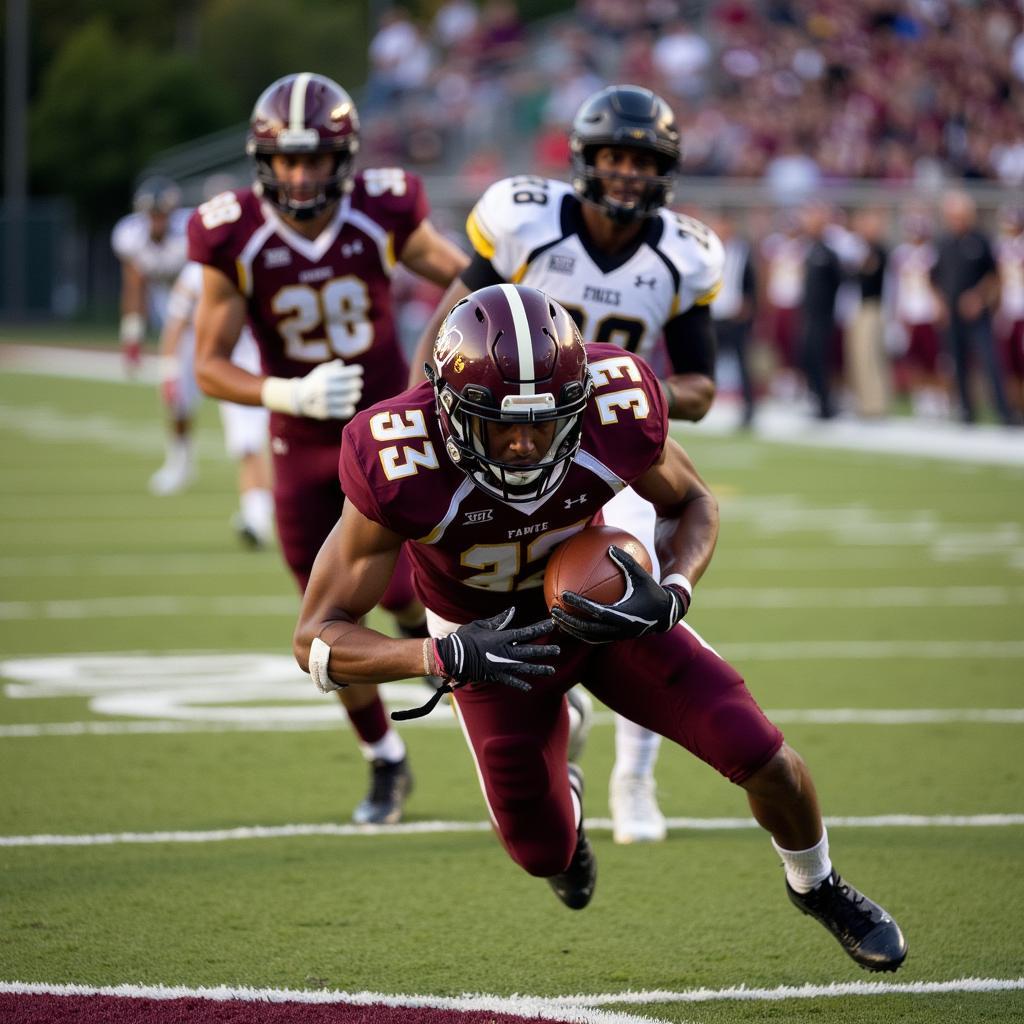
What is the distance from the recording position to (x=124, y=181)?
1348 inches

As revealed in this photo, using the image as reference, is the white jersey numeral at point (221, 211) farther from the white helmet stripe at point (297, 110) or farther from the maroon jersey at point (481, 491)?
the maroon jersey at point (481, 491)

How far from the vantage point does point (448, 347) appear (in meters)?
3.44

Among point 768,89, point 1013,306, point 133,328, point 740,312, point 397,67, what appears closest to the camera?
point 133,328

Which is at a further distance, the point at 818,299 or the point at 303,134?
the point at 818,299

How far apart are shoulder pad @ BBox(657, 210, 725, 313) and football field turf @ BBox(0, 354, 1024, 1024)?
4.68 feet

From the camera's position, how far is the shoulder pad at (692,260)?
4.84 m

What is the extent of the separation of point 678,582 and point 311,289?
201cm

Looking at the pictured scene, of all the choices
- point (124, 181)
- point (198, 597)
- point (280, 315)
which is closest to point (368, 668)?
point (280, 315)

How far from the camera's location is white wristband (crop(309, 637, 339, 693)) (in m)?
3.43

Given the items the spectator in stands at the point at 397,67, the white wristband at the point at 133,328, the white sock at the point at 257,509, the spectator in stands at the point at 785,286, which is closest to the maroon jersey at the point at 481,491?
the white sock at the point at 257,509

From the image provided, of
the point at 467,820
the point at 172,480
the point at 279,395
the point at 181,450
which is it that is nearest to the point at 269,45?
the point at 172,480

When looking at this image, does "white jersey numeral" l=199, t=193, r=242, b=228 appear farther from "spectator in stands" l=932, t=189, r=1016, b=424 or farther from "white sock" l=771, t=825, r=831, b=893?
"spectator in stands" l=932, t=189, r=1016, b=424

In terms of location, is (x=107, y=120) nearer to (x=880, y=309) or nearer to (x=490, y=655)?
(x=880, y=309)

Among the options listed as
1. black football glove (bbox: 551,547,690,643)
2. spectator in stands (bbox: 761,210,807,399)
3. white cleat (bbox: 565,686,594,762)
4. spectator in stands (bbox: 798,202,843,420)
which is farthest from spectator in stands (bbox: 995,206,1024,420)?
black football glove (bbox: 551,547,690,643)
